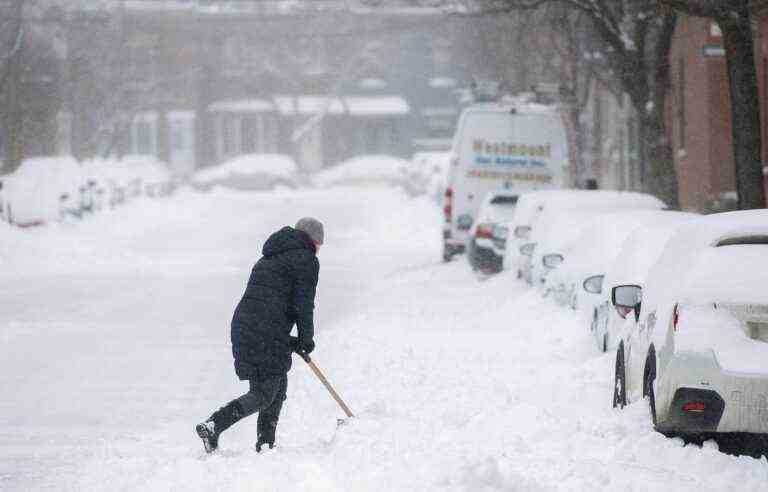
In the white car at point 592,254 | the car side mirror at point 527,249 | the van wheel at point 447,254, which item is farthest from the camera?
the van wheel at point 447,254

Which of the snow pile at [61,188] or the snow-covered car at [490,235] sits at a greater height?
the snow-covered car at [490,235]

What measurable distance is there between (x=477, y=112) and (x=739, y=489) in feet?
55.2

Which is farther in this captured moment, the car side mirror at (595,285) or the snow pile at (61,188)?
the snow pile at (61,188)

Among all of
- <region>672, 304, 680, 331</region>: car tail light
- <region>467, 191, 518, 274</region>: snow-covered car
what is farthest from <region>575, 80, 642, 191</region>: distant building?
<region>672, 304, 680, 331</region>: car tail light

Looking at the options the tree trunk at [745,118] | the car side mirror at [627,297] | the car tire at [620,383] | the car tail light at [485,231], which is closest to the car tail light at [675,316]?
the car side mirror at [627,297]

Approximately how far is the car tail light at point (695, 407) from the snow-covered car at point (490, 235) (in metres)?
14.6

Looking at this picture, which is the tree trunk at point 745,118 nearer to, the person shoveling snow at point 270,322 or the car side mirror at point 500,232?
the car side mirror at point 500,232

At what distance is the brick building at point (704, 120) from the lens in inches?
1185

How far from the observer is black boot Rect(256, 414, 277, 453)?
9117 millimetres

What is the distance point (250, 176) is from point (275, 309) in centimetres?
5882

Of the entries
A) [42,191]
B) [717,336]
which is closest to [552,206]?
[717,336]

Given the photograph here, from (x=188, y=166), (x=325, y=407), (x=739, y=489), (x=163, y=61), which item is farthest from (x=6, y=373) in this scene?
(x=188, y=166)

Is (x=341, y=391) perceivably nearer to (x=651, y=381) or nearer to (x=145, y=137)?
(x=651, y=381)

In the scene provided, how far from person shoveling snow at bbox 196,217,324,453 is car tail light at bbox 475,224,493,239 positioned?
543 inches
